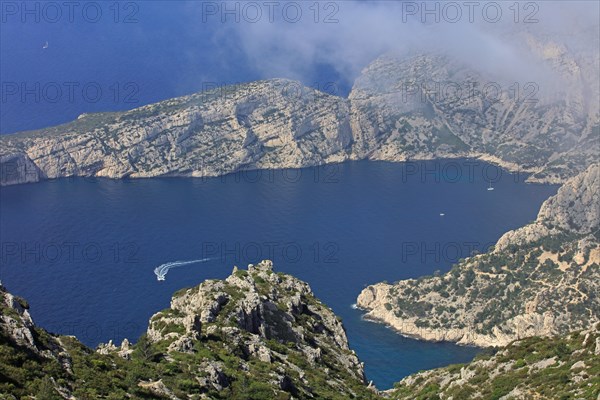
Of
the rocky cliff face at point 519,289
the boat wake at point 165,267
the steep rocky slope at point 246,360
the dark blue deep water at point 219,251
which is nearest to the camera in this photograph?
the steep rocky slope at point 246,360

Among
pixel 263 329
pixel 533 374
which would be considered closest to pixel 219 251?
pixel 263 329

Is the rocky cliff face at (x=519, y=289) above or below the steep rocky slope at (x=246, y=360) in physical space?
above

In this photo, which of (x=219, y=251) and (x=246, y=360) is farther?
(x=219, y=251)

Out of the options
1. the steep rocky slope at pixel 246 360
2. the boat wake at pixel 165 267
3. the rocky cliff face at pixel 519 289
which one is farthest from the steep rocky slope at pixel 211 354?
the boat wake at pixel 165 267

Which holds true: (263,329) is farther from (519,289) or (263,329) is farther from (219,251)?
(219,251)

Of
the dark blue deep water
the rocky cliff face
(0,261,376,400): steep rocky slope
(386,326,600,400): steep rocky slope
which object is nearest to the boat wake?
the dark blue deep water

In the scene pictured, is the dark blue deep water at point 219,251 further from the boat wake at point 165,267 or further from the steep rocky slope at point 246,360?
the steep rocky slope at point 246,360
